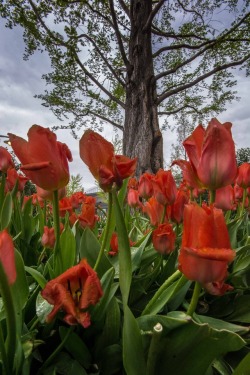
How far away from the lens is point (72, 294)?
29cm

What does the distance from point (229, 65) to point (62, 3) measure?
358 centimetres

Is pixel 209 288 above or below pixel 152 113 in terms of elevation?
below

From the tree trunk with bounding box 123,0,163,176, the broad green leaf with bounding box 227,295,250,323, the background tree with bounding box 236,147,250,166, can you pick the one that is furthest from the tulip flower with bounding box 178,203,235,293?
the background tree with bounding box 236,147,250,166

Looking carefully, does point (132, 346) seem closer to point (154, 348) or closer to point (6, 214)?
point (154, 348)

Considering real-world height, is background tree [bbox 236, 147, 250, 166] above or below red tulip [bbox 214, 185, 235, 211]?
above

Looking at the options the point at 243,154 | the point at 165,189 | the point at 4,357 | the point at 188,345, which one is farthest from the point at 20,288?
the point at 243,154

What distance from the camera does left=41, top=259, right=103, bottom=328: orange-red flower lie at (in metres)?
0.28

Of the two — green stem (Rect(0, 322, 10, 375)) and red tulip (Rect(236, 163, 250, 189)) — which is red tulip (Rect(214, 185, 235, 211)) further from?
green stem (Rect(0, 322, 10, 375))

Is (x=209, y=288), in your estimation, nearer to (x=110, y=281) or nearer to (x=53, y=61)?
(x=110, y=281)

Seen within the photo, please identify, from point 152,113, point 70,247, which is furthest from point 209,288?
point 152,113

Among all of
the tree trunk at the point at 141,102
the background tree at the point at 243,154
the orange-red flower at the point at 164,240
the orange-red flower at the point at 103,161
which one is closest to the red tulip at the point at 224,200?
the orange-red flower at the point at 164,240

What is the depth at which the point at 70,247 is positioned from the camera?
446 mm

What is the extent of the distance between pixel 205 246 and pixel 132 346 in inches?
4.2

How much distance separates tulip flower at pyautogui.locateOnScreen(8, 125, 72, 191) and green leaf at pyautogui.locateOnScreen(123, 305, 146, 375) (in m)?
0.17
